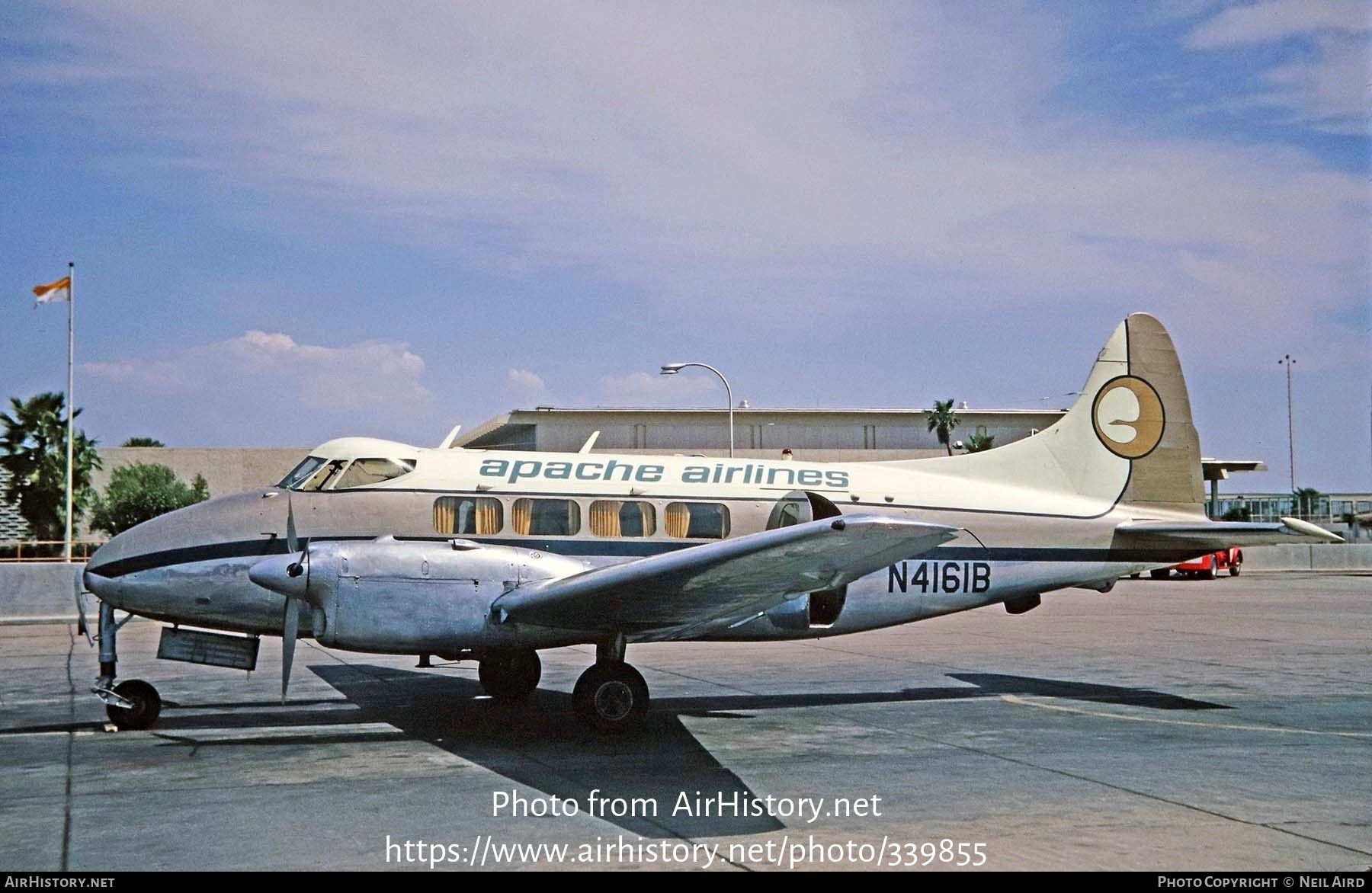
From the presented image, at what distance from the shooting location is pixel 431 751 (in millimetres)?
11695

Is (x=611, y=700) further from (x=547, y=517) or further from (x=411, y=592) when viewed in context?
(x=547, y=517)

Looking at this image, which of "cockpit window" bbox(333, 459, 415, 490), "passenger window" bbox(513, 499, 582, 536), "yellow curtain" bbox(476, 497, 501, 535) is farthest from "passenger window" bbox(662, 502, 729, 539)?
"cockpit window" bbox(333, 459, 415, 490)

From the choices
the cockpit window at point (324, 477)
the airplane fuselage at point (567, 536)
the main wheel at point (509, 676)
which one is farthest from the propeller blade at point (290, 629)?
the main wheel at point (509, 676)

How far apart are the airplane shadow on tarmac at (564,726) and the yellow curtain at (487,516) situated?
2.23 meters

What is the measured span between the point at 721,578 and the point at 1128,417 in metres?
8.67

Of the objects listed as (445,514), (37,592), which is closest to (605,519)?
(445,514)

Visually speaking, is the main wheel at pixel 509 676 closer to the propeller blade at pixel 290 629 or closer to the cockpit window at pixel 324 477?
the cockpit window at pixel 324 477

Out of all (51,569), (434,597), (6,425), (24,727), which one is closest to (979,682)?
(434,597)

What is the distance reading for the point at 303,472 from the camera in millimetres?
13945

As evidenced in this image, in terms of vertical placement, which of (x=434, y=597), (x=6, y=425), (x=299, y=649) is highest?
(x=6, y=425)

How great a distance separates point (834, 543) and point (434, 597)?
4.36m

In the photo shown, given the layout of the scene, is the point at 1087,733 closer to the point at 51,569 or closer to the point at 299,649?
the point at 299,649

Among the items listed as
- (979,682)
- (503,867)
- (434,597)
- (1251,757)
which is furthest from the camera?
(979,682)

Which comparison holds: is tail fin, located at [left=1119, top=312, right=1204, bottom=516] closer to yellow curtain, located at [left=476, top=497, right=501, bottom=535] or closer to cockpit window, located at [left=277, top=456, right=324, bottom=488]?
yellow curtain, located at [left=476, top=497, right=501, bottom=535]
